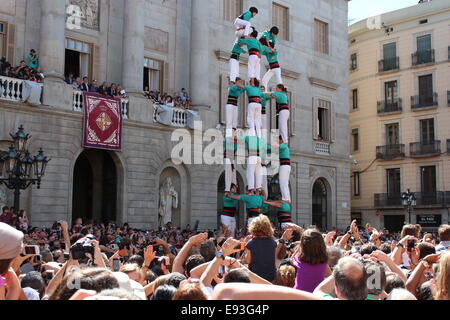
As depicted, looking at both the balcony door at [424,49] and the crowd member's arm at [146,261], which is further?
the balcony door at [424,49]

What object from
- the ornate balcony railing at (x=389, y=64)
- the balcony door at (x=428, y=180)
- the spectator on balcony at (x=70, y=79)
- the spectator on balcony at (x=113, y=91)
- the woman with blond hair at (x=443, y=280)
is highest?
the ornate balcony railing at (x=389, y=64)

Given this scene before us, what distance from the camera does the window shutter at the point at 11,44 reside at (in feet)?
71.8

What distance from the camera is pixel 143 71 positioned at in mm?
25578

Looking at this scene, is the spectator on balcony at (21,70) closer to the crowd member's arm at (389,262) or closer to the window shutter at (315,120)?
the window shutter at (315,120)

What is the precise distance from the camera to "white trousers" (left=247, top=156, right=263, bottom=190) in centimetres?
1756

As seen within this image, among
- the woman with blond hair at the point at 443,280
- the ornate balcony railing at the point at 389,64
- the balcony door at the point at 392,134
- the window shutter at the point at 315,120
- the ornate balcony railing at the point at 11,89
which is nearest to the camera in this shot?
the woman with blond hair at the point at 443,280

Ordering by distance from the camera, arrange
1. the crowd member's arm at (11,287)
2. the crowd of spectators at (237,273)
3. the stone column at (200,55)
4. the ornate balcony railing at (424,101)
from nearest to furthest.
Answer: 1. the crowd of spectators at (237,273)
2. the crowd member's arm at (11,287)
3. the stone column at (200,55)
4. the ornate balcony railing at (424,101)

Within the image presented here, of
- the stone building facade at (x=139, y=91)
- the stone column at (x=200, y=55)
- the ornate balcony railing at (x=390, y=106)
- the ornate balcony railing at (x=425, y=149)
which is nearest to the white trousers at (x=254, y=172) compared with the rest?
the stone building facade at (x=139, y=91)

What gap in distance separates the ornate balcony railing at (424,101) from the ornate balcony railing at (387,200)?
21.2 ft

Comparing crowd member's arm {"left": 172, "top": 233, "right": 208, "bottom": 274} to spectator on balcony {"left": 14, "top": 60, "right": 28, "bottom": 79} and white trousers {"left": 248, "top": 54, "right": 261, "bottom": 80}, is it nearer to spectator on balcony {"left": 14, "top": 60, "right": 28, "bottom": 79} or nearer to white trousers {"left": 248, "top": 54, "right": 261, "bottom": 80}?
white trousers {"left": 248, "top": 54, "right": 261, "bottom": 80}

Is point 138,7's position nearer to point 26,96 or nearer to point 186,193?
point 26,96

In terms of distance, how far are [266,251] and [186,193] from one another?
1959cm

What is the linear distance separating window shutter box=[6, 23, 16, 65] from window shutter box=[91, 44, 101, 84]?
3.54 m

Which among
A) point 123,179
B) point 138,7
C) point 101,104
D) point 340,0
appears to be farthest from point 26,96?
point 340,0
